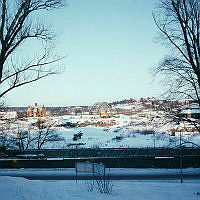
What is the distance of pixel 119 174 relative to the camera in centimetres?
2128

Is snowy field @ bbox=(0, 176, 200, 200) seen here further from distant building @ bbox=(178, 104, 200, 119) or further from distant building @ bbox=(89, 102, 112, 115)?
distant building @ bbox=(89, 102, 112, 115)

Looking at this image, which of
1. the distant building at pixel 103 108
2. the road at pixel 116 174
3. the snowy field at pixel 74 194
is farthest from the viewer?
the distant building at pixel 103 108

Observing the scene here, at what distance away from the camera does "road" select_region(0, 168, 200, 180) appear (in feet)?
65.8

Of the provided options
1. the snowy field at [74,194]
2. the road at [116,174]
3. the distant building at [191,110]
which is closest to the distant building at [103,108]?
the road at [116,174]

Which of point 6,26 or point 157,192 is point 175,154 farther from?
point 6,26

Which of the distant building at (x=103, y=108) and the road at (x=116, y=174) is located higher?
the distant building at (x=103, y=108)

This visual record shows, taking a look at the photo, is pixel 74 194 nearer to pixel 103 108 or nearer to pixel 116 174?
pixel 116 174

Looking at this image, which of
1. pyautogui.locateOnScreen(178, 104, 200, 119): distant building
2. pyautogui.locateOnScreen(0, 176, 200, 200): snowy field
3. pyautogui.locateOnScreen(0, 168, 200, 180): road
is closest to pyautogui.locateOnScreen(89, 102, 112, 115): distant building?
pyautogui.locateOnScreen(0, 168, 200, 180): road

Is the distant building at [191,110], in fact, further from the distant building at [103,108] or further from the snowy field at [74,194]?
the distant building at [103,108]

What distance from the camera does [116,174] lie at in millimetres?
21250

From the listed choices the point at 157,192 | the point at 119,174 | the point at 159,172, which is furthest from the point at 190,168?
the point at 157,192

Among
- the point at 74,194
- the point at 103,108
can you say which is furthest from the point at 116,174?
the point at 103,108

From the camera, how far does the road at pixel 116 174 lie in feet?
65.8

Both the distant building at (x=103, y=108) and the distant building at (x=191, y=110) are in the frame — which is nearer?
the distant building at (x=191, y=110)
